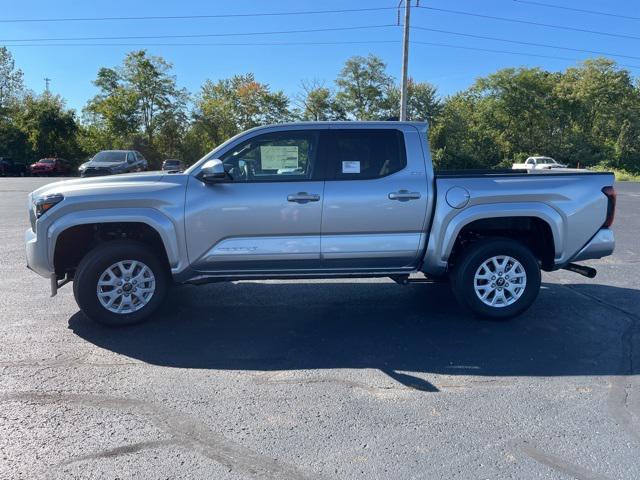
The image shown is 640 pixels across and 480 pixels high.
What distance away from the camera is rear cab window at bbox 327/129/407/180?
5.23 m

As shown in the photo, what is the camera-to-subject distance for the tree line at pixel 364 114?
4728 cm

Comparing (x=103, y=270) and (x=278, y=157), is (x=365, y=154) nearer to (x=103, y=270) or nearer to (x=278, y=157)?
(x=278, y=157)

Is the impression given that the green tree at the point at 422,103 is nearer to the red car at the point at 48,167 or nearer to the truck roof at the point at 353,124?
the red car at the point at 48,167

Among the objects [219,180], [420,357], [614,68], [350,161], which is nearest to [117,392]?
[219,180]

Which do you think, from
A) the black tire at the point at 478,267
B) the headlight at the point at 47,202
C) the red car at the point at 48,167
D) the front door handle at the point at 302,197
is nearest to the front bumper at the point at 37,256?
the headlight at the point at 47,202

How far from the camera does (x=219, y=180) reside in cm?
500

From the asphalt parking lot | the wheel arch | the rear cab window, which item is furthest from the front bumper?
the wheel arch

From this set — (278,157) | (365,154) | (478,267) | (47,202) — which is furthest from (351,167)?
(47,202)

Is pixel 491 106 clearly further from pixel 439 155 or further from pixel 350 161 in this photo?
pixel 350 161

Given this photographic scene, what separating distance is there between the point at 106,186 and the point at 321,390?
9.45 feet

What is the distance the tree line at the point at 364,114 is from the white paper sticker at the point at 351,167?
4108cm

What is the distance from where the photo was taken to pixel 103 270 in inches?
197

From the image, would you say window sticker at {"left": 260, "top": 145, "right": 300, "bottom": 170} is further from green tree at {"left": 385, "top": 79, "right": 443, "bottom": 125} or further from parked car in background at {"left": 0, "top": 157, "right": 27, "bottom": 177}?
green tree at {"left": 385, "top": 79, "right": 443, "bottom": 125}

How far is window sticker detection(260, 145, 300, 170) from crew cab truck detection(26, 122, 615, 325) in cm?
1
